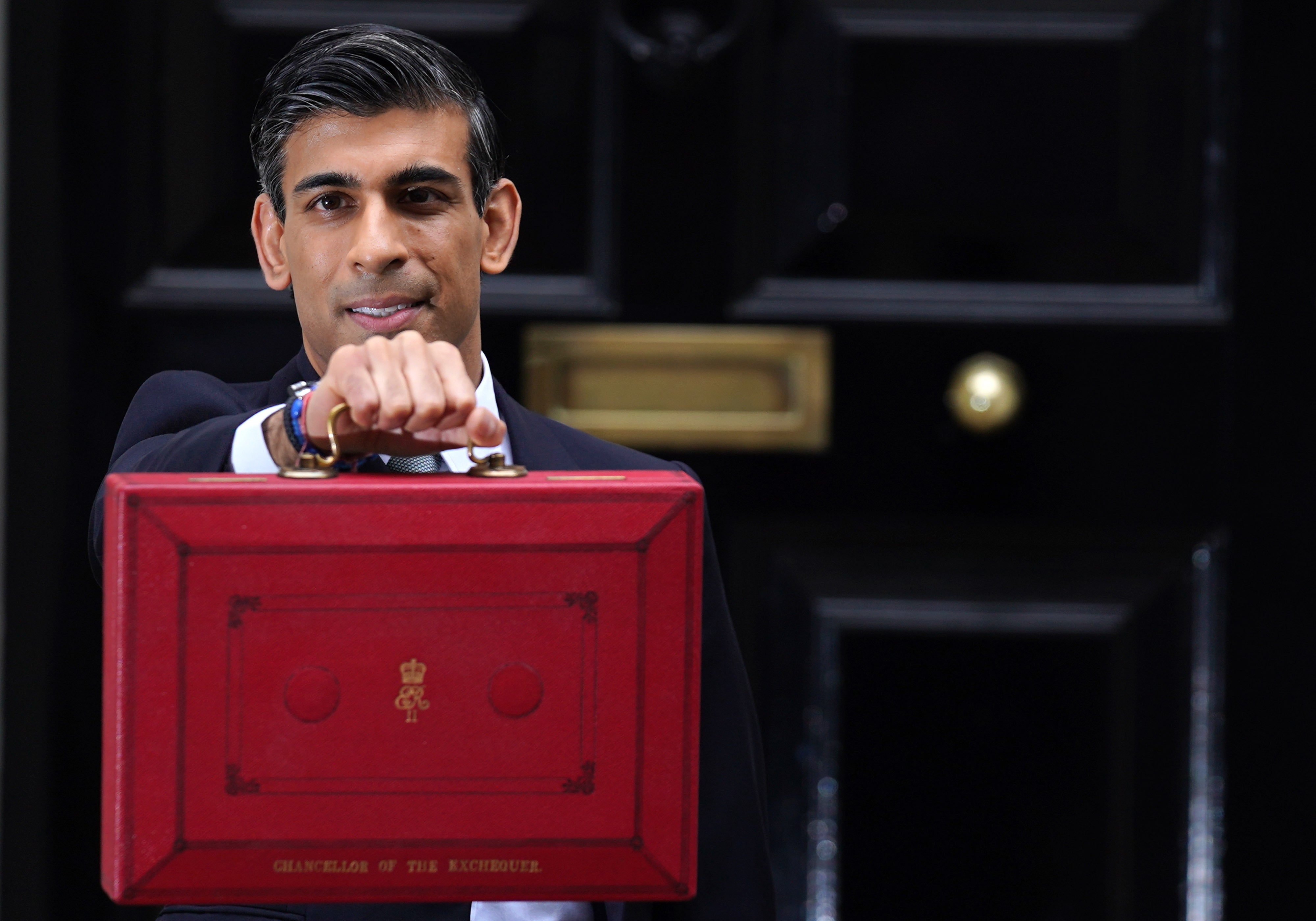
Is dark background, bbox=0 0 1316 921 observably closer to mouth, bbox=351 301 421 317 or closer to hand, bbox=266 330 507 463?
mouth, bbox=351 301 421 317

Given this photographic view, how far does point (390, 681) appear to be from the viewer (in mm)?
802

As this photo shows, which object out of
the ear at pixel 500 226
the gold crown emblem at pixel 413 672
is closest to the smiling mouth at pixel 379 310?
the ear at pixel 500 226

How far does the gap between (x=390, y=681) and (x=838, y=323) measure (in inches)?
32.2

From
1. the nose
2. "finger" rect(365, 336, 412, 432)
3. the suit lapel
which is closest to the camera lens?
"finger" rect(365, 336, 412, 432)

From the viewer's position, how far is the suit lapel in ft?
3.27

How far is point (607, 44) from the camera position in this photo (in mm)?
1468

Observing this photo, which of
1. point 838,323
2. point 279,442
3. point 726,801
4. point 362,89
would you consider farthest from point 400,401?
point 838,323

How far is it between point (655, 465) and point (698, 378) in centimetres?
45

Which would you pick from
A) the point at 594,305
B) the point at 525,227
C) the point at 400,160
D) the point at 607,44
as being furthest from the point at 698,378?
the point at 400,160

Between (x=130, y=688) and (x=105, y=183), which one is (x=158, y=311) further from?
(x=130, y=688)

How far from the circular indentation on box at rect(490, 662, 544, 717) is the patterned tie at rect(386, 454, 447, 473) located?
159 millimetres

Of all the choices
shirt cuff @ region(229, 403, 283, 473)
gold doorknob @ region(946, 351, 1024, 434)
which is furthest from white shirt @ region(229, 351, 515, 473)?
gold doorknob @ region(946, 351, 1024, 434)

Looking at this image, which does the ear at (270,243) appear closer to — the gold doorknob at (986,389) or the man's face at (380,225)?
the man's face at (380,225)

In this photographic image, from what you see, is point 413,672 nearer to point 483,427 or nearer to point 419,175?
point 483,427
